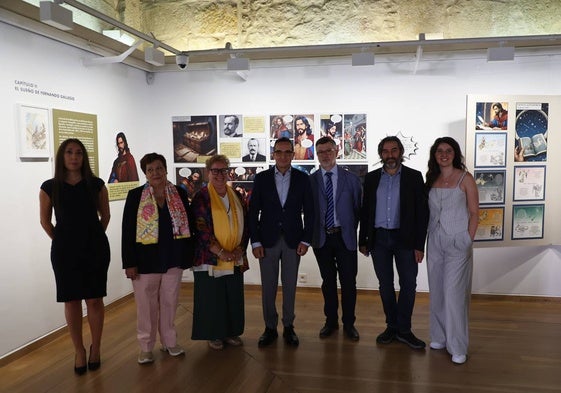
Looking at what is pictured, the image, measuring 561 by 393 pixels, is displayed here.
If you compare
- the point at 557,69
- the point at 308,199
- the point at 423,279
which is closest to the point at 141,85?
the point at 308,199

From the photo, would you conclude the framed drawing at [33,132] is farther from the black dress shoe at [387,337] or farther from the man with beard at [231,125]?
the black dress shoe at [387,337]

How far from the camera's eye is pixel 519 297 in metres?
5.42

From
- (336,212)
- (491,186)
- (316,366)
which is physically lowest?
(316,366)

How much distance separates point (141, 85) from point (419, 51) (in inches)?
134

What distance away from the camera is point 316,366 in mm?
3691

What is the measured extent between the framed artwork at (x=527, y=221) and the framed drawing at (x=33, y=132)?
190 inches

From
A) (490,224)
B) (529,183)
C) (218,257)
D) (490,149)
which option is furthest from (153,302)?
(529,183)

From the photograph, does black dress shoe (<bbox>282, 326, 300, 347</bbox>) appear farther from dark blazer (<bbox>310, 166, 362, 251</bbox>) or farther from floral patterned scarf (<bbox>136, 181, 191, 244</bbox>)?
floral patterned scarf (<bbox>136, 181, 191, 244</bbox>)

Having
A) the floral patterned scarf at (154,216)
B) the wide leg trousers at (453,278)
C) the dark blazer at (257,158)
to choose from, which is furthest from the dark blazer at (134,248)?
the dark blazer at (257,158)

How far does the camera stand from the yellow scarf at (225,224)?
12.6 ft

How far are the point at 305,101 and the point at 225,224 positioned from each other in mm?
2432

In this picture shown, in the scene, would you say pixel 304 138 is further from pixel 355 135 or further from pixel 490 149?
pixel 490 149

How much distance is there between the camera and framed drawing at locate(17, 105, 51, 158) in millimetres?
3998

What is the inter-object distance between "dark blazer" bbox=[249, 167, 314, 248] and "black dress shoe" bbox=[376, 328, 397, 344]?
42.6 inches
